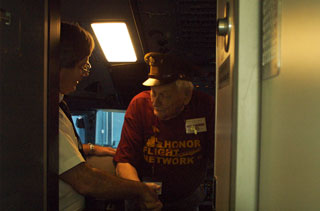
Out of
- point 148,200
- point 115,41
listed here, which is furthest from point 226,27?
point 115,41

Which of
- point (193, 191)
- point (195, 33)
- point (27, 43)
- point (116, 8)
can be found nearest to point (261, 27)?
point (27, 43)

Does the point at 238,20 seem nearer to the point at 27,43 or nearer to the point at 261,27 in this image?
the point at 261,27

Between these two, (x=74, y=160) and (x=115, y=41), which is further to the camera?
(x=115, y=41)

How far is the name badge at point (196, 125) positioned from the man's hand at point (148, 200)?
2.01ft

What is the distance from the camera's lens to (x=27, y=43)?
0.69m

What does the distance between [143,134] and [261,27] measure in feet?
5.81

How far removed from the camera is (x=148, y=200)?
1736 millimetres

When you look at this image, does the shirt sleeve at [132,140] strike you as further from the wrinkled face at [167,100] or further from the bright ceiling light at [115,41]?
the bright ceiling light at [115,41]

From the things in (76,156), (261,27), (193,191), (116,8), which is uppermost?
(116,8)

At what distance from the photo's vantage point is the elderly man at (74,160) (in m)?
1.31

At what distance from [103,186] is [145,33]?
1.42 m

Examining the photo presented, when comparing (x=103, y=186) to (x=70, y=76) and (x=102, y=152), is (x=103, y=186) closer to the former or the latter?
(x=70, y=76)

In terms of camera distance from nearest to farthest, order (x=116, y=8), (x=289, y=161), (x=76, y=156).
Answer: (x=289, y=161), (x=76, y=156), (x=116, y=8)

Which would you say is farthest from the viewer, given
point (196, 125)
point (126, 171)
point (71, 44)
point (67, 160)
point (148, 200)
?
point (196, 125)
